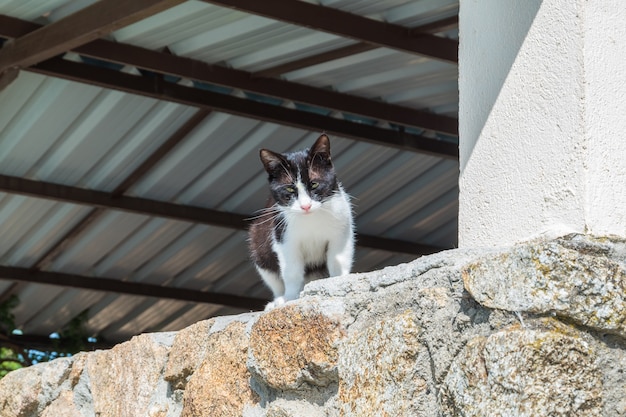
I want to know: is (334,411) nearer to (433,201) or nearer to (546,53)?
(546,53)

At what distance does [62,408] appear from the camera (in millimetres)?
3541

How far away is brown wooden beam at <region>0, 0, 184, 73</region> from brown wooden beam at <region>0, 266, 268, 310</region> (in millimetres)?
3423

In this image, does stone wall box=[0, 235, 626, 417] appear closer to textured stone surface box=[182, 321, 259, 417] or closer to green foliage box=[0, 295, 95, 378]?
textured stone surface box=[182, 321, 259, 417]

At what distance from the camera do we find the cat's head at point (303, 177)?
10.5 ft

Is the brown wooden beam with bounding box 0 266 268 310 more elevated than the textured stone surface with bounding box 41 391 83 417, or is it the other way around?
the brown wooden beam with bounding box 0 266 268 310

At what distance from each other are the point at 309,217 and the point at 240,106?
12.9 feet

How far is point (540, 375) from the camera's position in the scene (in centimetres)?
176

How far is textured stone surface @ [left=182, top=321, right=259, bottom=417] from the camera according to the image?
267cm

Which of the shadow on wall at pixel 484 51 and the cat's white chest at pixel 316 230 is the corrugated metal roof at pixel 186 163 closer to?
the cat's white chest at pixel 316 230

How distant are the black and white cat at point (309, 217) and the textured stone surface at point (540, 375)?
1.41 meters

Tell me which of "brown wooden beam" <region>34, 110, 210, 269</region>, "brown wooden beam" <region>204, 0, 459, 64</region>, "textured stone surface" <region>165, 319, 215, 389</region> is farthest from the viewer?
"brown wooden beam" <region>34, 110, 210, 269</region>

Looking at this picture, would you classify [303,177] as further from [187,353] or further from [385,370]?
[385,370]

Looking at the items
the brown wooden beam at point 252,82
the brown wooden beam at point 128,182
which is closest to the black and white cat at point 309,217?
the brown wooden beam at point 252,82

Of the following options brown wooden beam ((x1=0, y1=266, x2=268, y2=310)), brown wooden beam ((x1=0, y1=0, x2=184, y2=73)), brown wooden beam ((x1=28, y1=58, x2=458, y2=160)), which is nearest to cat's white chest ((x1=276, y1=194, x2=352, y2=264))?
brown wooden beam ((x1=0, y1=0, x2=184, y2=73))
